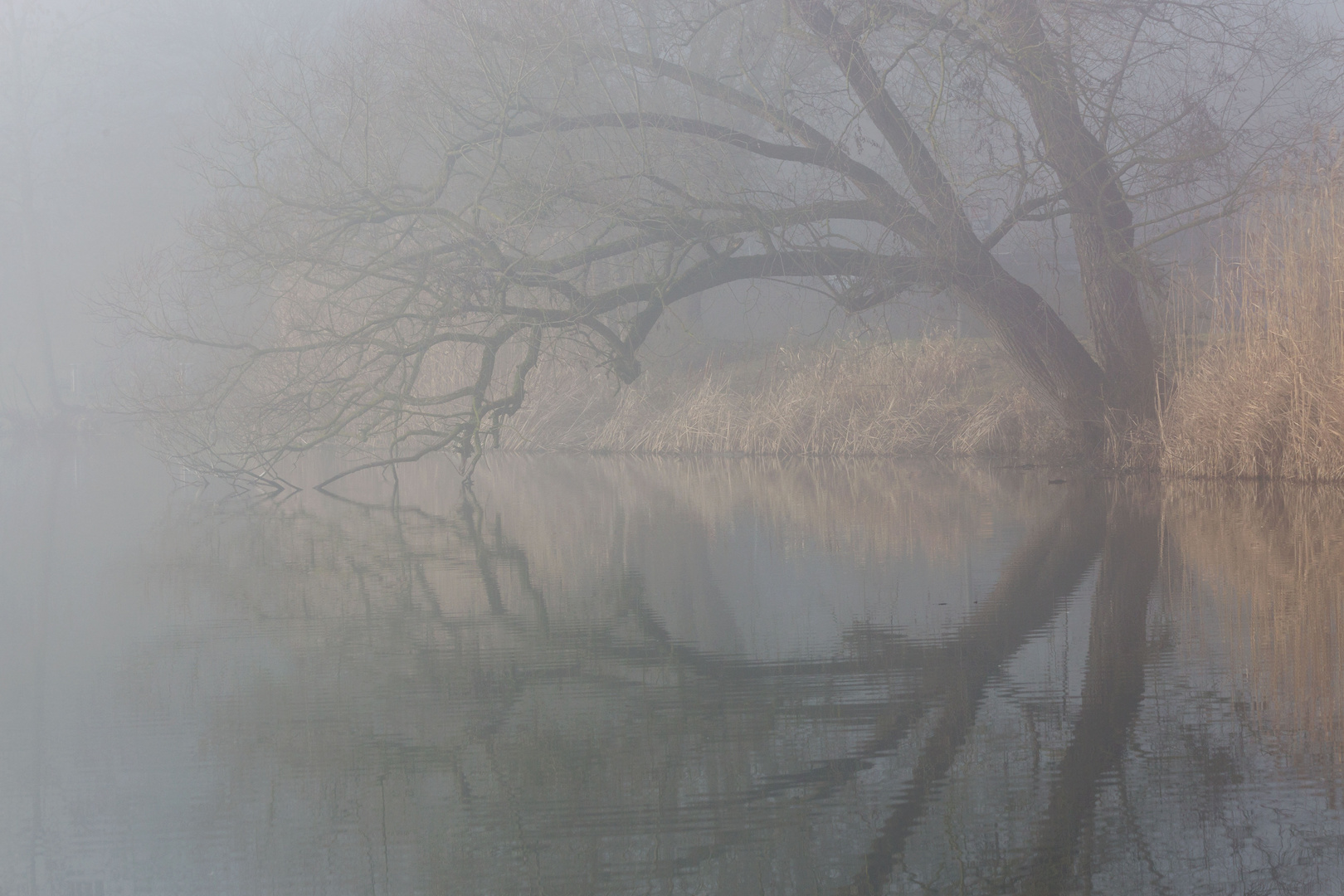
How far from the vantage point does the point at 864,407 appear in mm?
13977

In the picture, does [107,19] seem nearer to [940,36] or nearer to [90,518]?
[90,518]

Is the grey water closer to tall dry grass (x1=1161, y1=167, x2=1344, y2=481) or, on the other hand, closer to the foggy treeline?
tall dry grass (x1=1161, y1=167, x2=1344, y2=481)

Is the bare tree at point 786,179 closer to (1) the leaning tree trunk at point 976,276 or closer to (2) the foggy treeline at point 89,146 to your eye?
(1) the leaning tree trunk at point 976,276

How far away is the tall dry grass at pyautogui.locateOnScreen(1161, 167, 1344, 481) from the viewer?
7.81 m

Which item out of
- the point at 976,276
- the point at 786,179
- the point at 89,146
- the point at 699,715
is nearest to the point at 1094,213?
the point at 976,276

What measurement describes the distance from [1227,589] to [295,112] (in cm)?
833

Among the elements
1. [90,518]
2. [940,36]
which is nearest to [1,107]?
[90,518]

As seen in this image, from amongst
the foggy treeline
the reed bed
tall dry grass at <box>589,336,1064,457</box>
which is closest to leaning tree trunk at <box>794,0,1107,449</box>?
tall dry grass at <box>589,336,1064,457</box>

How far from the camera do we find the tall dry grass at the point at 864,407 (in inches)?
498

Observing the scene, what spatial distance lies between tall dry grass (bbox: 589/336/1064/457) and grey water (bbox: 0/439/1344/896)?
5.95m

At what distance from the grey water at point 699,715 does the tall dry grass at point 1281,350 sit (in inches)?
61.3

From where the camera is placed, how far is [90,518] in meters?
9.35

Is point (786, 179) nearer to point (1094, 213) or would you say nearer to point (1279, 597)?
point (1094, 213)

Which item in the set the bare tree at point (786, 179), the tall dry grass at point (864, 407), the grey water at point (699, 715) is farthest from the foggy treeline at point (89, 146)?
the grey water at point (699, 715)
